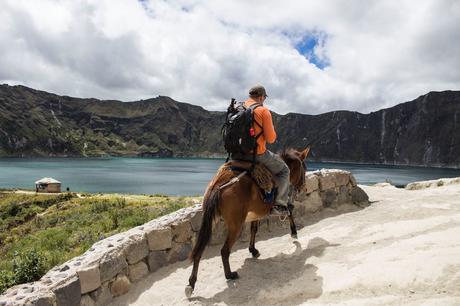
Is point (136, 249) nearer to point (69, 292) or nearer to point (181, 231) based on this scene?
point (181, 231)

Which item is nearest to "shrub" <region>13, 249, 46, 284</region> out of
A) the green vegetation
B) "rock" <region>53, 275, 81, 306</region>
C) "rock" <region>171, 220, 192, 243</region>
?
the green vegetation

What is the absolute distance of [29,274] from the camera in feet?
25.5

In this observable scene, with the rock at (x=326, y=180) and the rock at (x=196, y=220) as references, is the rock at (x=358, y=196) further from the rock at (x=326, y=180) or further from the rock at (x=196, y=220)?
the rock at (x=196, y=220)

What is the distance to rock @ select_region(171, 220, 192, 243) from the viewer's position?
8.56 metres

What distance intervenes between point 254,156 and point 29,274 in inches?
209

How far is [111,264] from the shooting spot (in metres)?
6.98

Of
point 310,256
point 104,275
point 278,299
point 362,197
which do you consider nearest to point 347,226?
point 310,256

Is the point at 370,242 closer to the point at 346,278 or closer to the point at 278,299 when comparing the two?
the point at 346,278

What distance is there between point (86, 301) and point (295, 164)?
5547 millimetres

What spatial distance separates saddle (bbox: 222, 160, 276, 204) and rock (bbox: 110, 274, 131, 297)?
2966 mm

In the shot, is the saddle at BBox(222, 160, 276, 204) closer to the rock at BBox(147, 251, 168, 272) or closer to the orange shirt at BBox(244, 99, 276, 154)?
the orange shirt at BBox(244, 99, 276, 154)

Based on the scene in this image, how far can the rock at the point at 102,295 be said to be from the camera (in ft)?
21.7

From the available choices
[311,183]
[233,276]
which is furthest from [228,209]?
[311,183]

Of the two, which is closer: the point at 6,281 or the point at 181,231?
the point at 6,281
